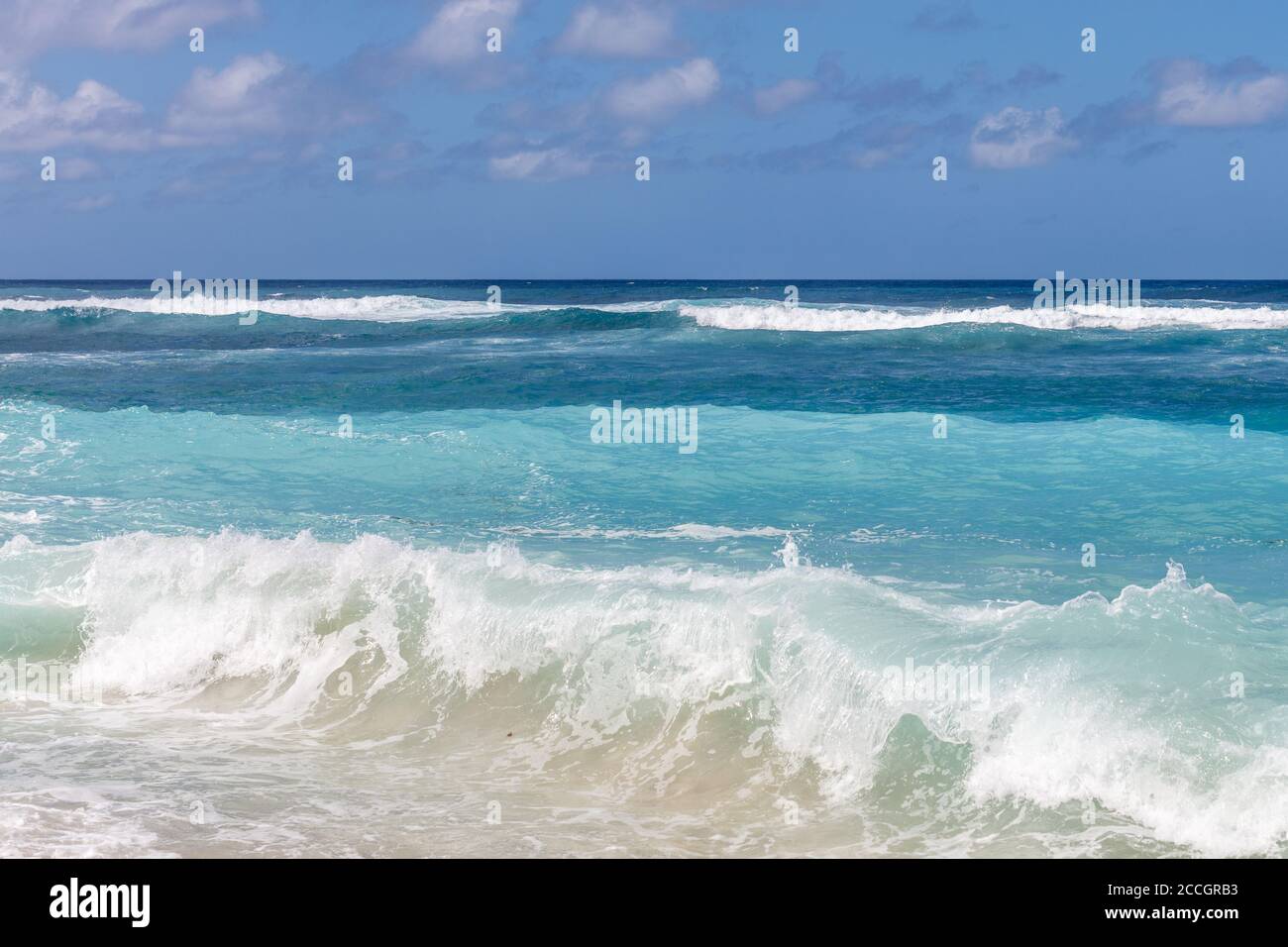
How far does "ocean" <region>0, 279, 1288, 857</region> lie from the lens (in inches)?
231

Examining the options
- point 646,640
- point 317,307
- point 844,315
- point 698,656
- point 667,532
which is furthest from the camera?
point 317,307

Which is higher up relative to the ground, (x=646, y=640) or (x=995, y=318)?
(x=995, y=318)

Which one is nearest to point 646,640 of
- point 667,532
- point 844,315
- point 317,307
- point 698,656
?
point 698,656

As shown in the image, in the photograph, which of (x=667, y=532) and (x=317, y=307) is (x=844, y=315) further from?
(x=667, y=532)

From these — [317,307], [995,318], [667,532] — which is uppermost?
[317,307]

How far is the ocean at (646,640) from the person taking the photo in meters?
5.88

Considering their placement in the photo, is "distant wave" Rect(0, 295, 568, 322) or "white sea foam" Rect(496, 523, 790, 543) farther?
"distant wave" Rect(0, 295, 568, 322)

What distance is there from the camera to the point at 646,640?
25.6ft

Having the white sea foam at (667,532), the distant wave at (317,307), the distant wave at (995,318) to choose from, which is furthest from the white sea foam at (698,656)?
the distant wave at (317,307)

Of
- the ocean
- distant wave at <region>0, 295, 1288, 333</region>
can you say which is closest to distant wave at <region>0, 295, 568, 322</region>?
distant wave at <region>0, 295, 1288, 333</region>

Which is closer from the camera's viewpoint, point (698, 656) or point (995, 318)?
point (698, 656)

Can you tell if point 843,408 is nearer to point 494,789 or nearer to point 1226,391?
point 1226,391

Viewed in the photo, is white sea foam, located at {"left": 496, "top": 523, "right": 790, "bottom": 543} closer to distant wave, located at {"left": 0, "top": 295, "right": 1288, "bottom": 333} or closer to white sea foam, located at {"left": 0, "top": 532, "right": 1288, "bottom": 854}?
white sea foam, located at {"left": 0, "top": 532, "right": 1288, "bottom": 854}

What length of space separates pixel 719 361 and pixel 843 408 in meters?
9.66
